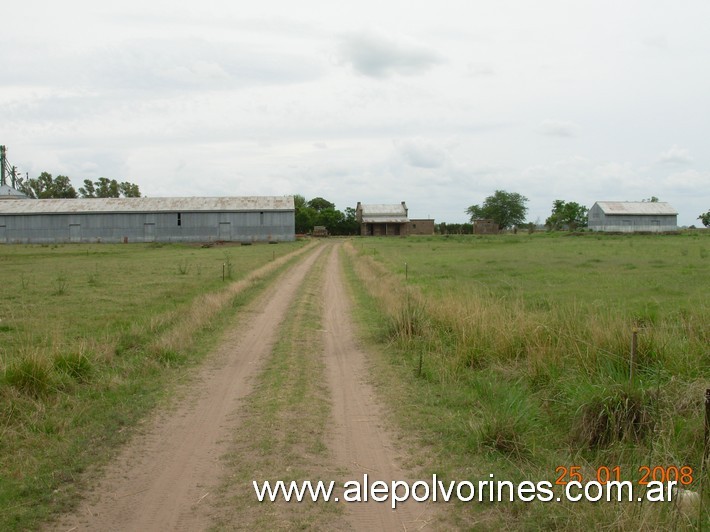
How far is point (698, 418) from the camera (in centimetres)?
615

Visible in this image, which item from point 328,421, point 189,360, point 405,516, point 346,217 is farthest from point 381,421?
point 346,217

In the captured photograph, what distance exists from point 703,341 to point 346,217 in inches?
4137

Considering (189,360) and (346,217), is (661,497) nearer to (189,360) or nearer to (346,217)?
(189,360)

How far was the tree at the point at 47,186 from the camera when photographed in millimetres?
119000

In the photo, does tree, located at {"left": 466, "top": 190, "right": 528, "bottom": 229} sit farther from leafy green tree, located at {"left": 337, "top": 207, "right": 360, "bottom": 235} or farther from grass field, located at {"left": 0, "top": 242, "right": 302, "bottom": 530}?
grass field, located at {"left": 0, "top": 242, "right": 302, "bottom": 530}

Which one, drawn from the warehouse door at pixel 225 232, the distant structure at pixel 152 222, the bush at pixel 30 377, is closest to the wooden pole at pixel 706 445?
the bush at pixel 30 377

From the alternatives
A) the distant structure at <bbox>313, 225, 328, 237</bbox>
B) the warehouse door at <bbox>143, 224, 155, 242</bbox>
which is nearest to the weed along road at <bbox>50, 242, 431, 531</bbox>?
the warehouse door at <bbox>143, 224, 155, 242</bbox>

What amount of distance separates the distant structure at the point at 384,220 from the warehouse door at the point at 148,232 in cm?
4040

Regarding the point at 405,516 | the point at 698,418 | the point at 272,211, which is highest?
the point at 272,211

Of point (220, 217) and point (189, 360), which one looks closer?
point (189, 360)

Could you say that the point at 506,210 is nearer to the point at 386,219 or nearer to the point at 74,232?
the point at 386,219

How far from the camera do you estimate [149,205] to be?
74188 mm
